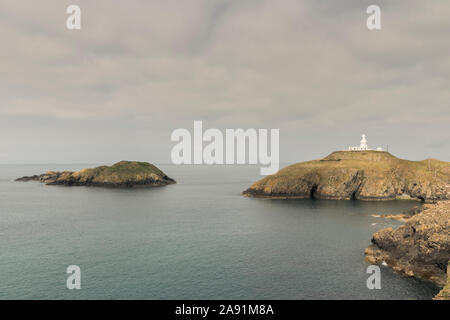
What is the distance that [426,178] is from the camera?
131500 mm

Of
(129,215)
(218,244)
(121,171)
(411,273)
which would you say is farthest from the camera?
(121,171)

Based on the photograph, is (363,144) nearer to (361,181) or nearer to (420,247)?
(361,181)

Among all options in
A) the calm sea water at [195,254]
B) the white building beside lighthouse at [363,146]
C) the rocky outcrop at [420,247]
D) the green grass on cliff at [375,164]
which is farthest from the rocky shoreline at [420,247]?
the white building beside lighthouse at [363,146]

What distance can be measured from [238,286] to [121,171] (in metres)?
176

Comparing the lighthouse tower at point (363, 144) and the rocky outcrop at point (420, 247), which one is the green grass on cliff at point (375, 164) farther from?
the rocky outcrop at point (420, 247)

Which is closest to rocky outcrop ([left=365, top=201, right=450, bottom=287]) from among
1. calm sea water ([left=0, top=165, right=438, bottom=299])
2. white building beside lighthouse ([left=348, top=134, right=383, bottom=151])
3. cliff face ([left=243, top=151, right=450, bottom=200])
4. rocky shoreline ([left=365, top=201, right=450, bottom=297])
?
rocky shoreline ([left=365, top=201, right=450, bottom=297])

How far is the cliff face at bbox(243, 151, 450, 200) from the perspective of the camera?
12962 centimetres

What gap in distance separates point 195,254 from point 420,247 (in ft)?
130

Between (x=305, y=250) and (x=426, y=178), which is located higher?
(x=426, y=178)

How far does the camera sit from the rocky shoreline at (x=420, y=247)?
4359 centimetres

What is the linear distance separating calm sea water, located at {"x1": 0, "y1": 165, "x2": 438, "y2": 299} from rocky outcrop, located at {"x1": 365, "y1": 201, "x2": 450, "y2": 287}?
286 centimetres

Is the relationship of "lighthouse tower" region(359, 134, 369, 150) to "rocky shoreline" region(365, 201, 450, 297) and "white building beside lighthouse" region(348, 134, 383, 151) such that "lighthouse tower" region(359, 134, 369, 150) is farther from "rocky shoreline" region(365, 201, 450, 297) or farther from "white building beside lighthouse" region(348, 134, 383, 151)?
"rocky shoreline" region(365, 201, 450, 297)
